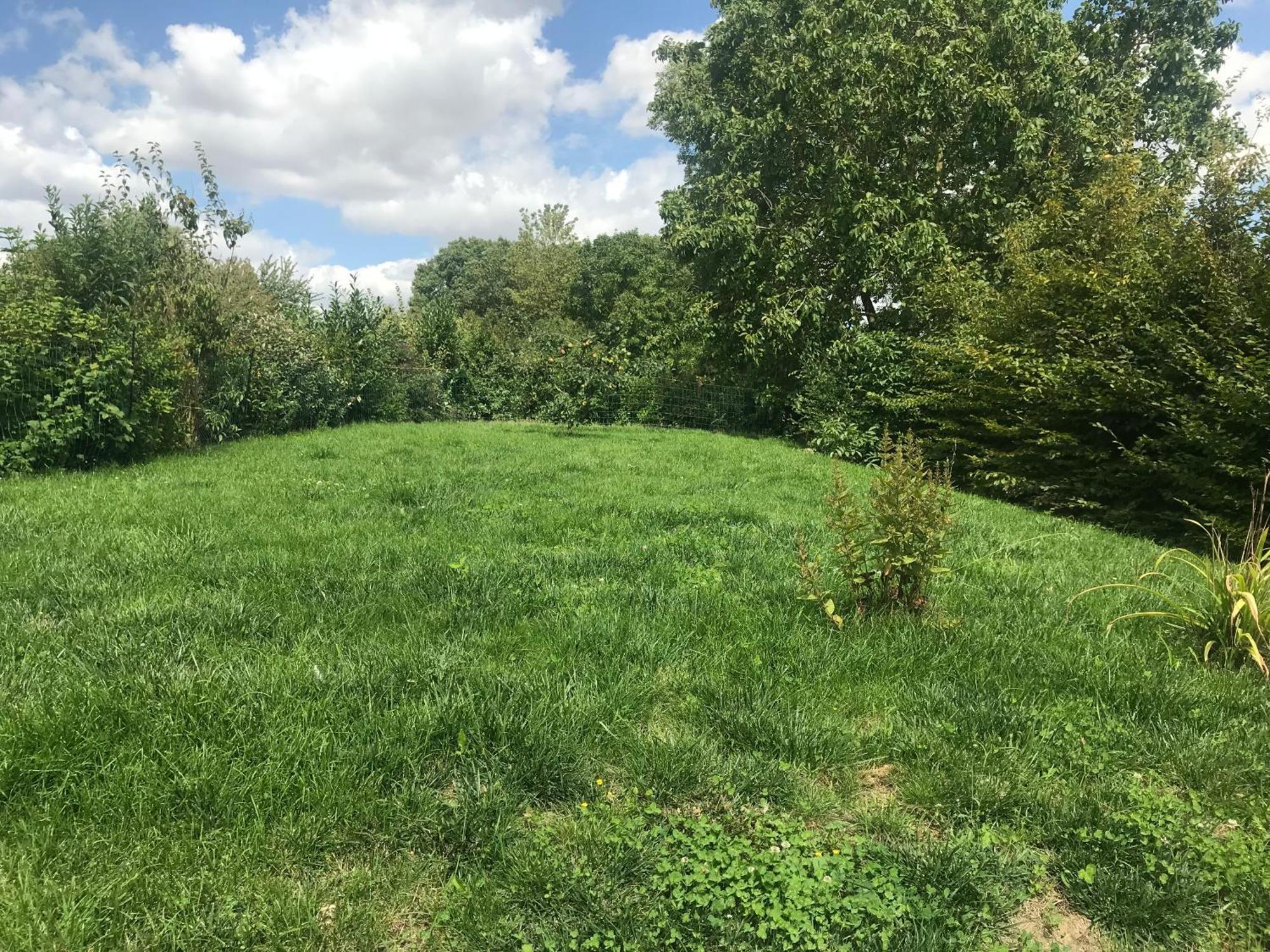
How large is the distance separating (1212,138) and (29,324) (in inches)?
993

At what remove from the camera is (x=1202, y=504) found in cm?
646

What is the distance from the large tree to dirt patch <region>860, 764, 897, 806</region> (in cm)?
1280

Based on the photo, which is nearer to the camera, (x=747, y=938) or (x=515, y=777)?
(x=747, y=938)

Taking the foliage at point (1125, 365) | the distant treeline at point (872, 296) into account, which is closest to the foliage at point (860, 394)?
the distant treeline at point (872, 296)

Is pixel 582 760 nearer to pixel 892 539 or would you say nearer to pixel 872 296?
pixel 892 539

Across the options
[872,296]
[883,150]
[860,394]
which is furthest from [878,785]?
[883,150]

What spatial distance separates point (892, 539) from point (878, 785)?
4.54 feet

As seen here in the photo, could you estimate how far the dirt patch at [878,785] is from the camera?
2.24 metres

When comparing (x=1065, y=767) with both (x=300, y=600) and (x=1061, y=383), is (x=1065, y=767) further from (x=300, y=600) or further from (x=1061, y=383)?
(x=1061, y=383)

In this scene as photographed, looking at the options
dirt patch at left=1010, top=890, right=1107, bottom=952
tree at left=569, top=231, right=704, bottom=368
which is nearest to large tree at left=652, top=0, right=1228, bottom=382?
tree at left=569, top=231, right=704, bottom=368

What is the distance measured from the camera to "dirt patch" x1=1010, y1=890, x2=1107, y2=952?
68.1 inches

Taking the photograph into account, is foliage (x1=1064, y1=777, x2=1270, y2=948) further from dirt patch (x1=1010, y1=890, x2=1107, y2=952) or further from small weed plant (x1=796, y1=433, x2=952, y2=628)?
small weed plant (x1=796, y1=433, x2=952, y2=628)

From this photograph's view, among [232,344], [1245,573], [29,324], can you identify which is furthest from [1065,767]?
[232,344]

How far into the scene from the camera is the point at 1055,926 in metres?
1.77
